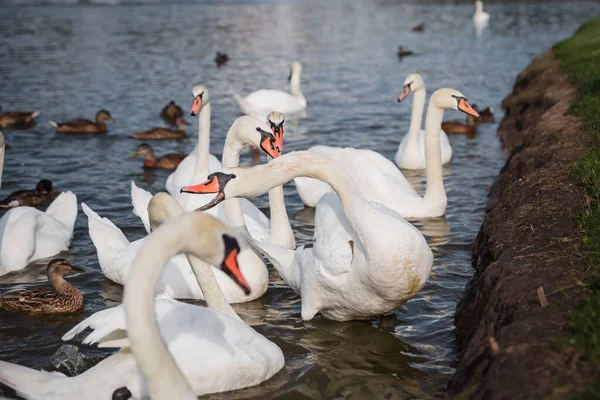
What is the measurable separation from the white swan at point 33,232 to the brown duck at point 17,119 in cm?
668

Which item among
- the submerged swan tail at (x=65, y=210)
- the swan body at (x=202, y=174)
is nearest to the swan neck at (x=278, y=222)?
the swan body at (x=202, y=174)

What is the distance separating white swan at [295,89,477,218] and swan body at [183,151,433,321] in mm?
2886

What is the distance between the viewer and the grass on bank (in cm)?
445

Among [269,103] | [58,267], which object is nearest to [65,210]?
[58,267]

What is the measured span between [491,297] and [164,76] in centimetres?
1931

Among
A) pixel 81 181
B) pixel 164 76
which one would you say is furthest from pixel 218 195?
pixel 164 76

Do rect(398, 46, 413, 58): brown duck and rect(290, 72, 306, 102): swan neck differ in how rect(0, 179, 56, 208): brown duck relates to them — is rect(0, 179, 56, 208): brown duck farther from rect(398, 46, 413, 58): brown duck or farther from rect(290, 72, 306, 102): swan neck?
rect(398, 46, 413, 58): brown duck

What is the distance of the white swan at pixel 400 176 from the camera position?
33.3ft

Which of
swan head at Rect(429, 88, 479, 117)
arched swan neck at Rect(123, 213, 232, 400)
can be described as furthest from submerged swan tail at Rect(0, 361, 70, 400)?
swan head at Rect(429, 88, 479, 117)

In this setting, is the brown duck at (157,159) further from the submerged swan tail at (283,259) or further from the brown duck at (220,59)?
the brown duck at (220,59)

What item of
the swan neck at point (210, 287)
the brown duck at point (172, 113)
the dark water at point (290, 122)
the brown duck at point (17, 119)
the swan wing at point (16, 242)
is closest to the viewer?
the swan neck at point (210, 287)

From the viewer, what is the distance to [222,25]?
140 ft

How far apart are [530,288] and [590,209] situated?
132 centimetres

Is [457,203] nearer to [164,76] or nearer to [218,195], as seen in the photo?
[218,195]
